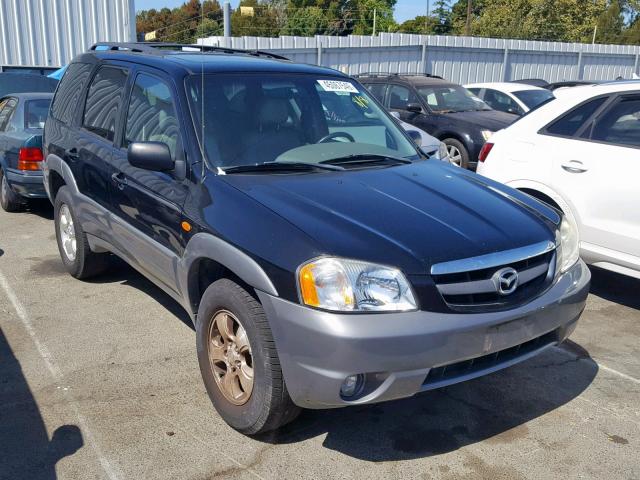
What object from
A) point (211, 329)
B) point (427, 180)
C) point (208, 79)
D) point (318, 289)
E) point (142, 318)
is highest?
point (208, 79)

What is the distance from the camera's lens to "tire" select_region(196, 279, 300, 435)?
9.71 feet

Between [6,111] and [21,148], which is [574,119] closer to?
[21,148]

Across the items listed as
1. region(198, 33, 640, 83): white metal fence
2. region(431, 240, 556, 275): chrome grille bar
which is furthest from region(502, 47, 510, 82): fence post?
region(431, 240, 556, 275): chrome grille bar

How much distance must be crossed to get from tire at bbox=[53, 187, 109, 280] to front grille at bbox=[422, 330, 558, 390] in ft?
11.0

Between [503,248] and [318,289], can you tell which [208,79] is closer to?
[318,289]

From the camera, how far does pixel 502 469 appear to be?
3.07 m

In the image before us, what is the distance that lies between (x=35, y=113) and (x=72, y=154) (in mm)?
3310

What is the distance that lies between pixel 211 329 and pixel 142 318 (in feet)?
5.39

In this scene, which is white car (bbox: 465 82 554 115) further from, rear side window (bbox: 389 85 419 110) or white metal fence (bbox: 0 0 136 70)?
white metal fence (bbox: 0 0 136 70)

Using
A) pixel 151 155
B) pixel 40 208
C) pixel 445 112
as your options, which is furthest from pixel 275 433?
pixel 445 112

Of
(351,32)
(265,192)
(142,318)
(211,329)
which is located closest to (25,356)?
(142,318)

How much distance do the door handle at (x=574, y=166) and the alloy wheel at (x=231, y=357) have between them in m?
3.33

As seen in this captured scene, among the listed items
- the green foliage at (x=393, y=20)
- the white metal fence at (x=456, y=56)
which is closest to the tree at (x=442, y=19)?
the green foliage at (x=393, y=20)

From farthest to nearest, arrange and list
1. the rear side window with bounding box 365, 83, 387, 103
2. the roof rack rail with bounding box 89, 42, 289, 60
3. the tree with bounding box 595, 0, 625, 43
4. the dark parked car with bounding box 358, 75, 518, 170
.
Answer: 1. the tree with bounding box 595, 0, 625, 43
2. the rear side window with bounding box 365, 83, 387, 103
3. the dark parked car with bounding box 358, 75, 518, 170
4. the roof rack rail with bounding box 89, 42, 289, 60
